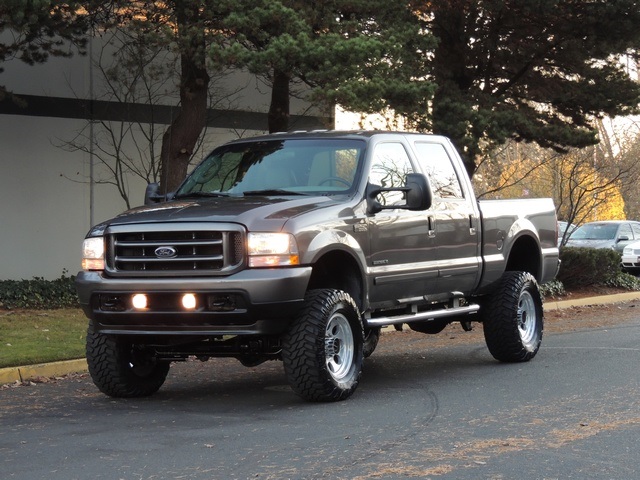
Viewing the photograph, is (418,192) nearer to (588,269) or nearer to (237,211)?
(237,211)

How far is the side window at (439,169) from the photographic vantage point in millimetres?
11219

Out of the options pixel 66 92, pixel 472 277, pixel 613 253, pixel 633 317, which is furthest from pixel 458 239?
pixel 613 253

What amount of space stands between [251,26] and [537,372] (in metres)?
6.96

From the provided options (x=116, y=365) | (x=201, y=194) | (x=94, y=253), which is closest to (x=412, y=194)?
(x=201, y=194)

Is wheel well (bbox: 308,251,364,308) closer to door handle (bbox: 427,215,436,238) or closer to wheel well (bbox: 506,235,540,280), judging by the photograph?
door handle (bbox: 427,215,436,238)

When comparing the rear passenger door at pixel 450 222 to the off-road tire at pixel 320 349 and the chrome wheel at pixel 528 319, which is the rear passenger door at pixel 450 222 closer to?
the chrome wheel at pixel 528 319

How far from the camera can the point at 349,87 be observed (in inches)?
616

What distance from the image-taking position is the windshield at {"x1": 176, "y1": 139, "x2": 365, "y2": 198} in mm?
10188

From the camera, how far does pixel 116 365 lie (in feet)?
31.8

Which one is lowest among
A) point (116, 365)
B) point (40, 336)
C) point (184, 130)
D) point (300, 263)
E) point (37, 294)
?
point (40, 336)

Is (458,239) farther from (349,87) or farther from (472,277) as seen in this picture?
(349,87)

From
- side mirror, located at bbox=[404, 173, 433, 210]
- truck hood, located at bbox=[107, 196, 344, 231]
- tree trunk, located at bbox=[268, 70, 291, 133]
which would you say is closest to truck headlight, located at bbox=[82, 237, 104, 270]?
truck hood, located at bbox=[107, 196, 344, 231]

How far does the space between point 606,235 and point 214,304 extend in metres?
26.8

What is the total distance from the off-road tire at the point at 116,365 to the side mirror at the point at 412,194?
232cm
